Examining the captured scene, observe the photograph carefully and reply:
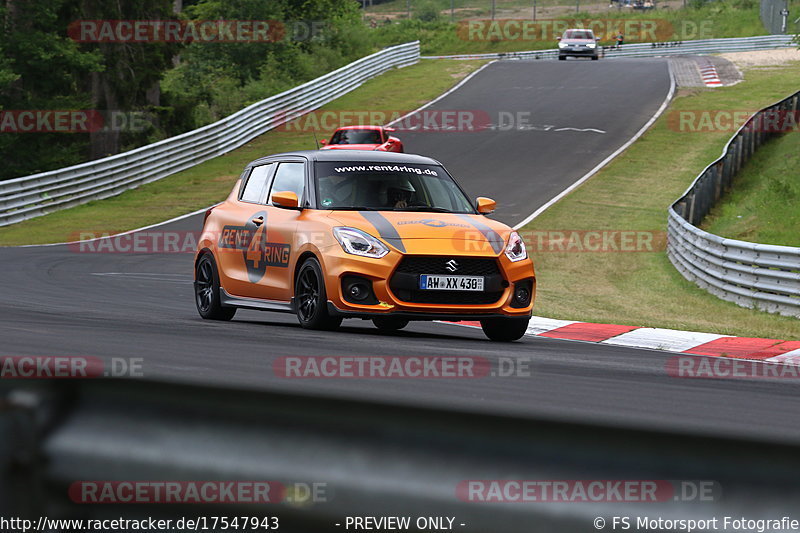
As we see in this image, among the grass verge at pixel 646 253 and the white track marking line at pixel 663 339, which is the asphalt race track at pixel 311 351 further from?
the grass verge at pixel 646 253

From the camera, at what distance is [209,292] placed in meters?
11.7

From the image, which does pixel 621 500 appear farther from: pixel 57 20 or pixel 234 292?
pixel 57 20

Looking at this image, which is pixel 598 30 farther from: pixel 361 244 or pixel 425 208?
pixel 361 244

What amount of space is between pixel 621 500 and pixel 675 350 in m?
9.56

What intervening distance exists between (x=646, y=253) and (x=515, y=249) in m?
12.2

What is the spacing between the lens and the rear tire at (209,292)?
11.5 meters

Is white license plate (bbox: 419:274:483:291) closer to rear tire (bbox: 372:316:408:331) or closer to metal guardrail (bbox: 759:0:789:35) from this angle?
rear tire (bbox: 372:316:408:331)

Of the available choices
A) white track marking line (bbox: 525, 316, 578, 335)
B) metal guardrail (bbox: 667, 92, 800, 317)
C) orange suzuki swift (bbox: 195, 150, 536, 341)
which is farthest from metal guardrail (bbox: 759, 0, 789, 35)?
orange suzuki swift (bbox: 195, 150, 536, 341)

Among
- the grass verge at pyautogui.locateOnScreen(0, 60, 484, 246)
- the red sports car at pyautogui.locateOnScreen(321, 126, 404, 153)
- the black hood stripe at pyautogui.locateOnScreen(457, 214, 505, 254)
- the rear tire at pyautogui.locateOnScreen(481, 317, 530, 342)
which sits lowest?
the grass verge at pyautogui.locateOnScreen(0, 60, 484, 246)

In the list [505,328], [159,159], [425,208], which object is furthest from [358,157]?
[159,159]

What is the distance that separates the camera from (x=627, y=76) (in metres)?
50.8

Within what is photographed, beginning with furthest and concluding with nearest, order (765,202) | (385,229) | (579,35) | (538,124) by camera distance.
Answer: (579,35), (538,124), (765,202), (385,229)

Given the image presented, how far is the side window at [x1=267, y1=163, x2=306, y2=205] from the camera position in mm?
10969

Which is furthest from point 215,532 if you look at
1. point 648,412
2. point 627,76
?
point 627,76
